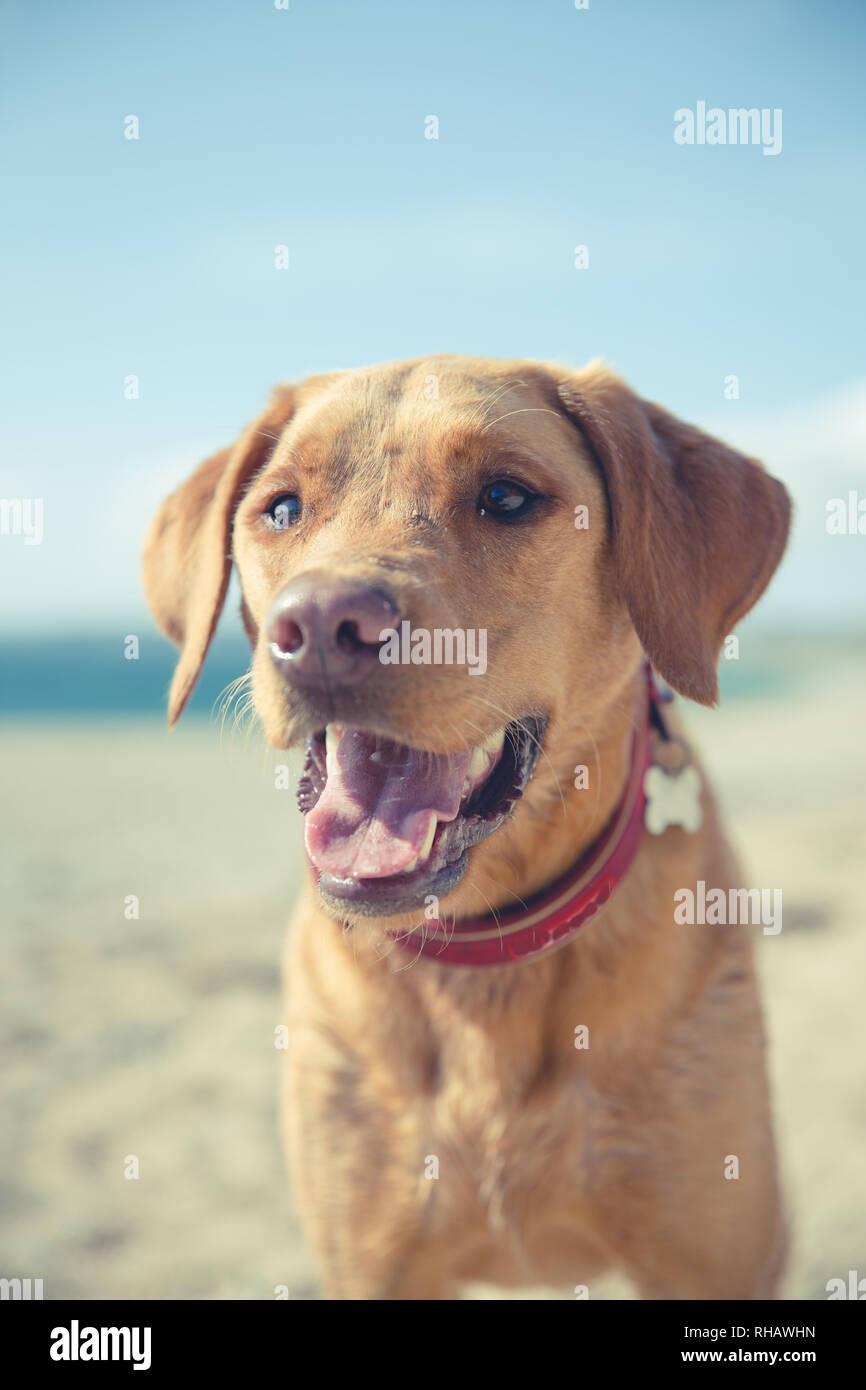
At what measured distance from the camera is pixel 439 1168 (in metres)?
2.60

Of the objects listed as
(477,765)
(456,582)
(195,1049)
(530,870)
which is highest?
(456,582)

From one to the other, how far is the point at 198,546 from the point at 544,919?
1.51m

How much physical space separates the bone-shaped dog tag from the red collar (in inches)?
2.3

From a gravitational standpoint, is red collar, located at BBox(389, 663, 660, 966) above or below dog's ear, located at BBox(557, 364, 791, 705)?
below

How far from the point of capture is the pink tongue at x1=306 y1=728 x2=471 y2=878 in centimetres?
217

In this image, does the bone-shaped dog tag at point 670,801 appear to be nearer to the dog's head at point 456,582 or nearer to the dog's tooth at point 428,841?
the dog's head at point 456,582

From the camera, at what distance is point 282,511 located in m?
2.65

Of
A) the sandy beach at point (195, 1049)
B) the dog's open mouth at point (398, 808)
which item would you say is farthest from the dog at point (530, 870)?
the sandy beach at point (195, 1049)

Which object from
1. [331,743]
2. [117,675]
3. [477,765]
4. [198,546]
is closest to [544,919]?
[477,765]

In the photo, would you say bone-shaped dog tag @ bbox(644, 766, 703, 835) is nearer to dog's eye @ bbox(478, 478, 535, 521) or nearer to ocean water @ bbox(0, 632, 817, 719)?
dog's eye @ bbox(478, 478, 535, 521)

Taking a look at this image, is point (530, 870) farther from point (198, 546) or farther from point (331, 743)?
point (198, 546)

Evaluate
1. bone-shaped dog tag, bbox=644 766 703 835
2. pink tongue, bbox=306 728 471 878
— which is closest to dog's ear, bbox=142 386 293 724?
pink tongue, bbox=306 728 471 878

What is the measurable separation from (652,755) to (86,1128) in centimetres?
312
